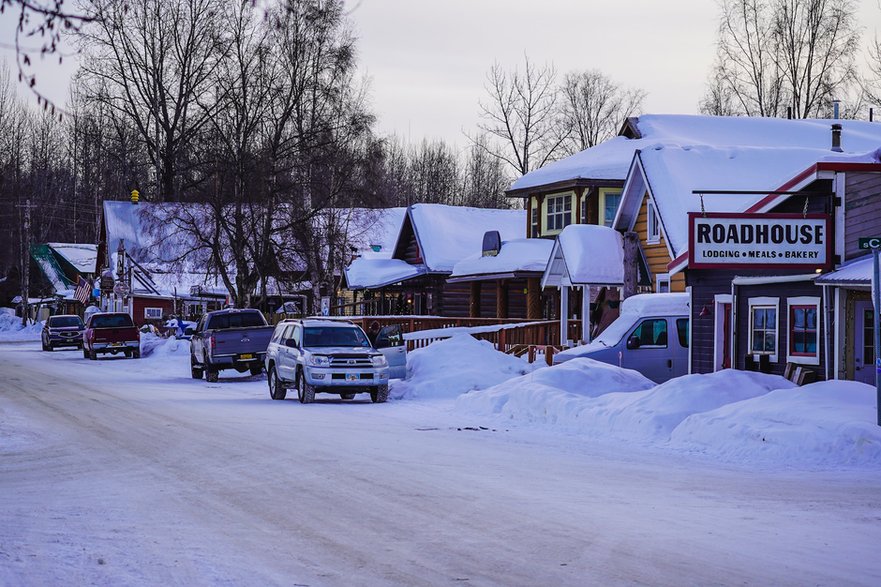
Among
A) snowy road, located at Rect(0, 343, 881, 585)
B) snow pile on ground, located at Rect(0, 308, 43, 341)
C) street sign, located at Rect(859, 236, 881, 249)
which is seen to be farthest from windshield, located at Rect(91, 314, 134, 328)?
street sign, located at Rect(859, 236, 881, 249)

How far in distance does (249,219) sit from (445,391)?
77.1ft

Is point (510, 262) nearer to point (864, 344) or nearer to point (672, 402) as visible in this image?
point (864, 344)

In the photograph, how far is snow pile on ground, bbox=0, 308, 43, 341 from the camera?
82188 millimetres

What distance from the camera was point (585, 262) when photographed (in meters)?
38.0

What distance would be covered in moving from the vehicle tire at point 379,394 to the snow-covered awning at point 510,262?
1932 cm

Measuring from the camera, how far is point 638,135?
158 feet

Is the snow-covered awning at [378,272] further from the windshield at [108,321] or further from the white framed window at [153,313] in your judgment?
the white framed window at [153,313]

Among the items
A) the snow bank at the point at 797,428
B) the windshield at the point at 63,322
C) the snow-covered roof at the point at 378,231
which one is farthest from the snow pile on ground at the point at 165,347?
the snow bank at the point at 797,428

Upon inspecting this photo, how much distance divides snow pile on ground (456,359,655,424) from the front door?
4.58 metres

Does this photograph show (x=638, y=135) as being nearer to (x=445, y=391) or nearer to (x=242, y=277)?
(x=242, y=277)

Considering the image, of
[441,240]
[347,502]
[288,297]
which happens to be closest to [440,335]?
[441,240]

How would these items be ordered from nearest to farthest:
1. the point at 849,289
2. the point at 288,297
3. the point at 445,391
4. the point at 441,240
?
the point at 849,289 → the point at 445,391 → the point at 441,240 → the point at 288,297

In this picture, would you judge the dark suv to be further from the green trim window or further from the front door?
the front door

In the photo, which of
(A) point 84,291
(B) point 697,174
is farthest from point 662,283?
(A) point 84,291
